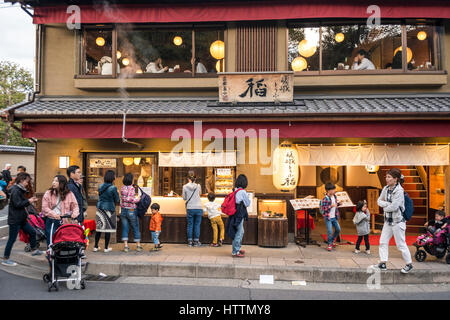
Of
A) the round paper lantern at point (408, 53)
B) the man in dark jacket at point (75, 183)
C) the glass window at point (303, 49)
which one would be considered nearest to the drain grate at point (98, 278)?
the man in dark jacket at point (75, 183)

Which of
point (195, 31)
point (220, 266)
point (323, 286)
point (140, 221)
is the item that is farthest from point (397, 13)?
point (140, 221)

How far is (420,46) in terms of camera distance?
10359mm

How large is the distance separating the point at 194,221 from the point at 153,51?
594 centimetres

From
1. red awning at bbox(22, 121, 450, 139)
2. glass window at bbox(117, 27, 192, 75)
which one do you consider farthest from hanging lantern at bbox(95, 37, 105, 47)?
red awning at bbox(22, 121, 450, 139)

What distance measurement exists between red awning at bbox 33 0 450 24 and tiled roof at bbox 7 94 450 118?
2.47 metres

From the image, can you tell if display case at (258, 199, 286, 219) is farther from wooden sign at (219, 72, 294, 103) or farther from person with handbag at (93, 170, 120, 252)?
person with handbag at (93, 170, 120, 252)

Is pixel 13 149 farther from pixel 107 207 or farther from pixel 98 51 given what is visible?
pixel 107 207

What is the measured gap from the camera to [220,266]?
7148 millimetres

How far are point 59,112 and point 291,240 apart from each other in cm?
755

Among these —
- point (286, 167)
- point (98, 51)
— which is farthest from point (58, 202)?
point (98, 51)

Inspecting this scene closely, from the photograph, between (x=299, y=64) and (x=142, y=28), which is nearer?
(x=299, y=64)

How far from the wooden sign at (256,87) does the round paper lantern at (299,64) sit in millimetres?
1073
